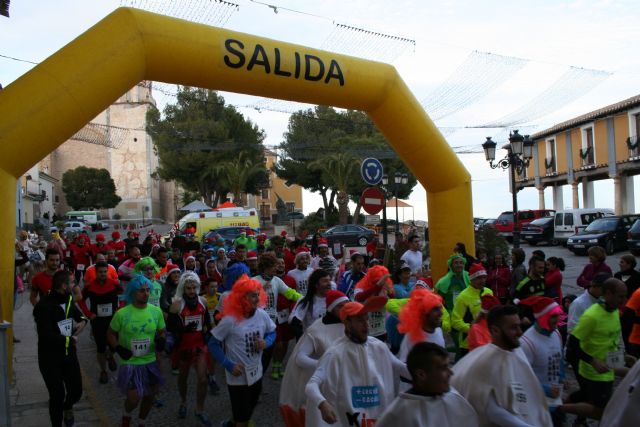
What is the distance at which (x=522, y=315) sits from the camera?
5133 mm

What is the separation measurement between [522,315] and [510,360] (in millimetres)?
1878

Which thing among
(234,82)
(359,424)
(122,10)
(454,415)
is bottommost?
(359,424)

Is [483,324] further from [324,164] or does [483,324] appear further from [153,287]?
[324,164]

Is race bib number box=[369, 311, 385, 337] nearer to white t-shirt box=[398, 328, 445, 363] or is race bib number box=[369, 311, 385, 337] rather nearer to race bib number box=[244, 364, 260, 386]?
white t-shirt box=[398, 328, 445, 363]

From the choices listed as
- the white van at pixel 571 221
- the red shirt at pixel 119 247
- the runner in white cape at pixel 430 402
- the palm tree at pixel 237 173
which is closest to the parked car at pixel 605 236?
the white van at pixel 571 221

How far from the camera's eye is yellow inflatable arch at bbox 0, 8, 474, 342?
7.24 m

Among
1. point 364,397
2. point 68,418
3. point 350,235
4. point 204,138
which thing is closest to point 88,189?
point 204,138

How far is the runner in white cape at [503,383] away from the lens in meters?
3.26

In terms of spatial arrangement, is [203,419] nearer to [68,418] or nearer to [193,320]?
[193,320]

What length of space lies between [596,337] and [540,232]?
25.5m

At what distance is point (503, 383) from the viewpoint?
10.8 feet

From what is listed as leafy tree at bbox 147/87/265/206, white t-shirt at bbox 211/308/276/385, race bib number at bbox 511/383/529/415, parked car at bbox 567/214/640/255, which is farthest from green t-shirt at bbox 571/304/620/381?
leafy tree at bbox 147/87/265/206

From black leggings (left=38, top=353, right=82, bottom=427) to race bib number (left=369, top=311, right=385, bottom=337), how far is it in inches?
119

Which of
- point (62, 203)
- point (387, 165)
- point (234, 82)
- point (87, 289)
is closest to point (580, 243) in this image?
point (234, 82)
